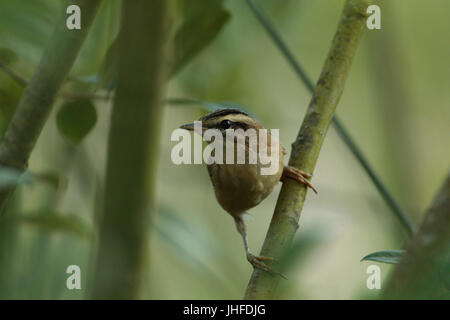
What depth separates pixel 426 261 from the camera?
38.9 inches

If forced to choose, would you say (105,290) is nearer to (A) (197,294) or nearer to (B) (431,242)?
(B) (431,242)

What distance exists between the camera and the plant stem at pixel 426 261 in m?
0.96

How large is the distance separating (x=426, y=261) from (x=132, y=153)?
0.91 metres

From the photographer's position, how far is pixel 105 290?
169 centimetres

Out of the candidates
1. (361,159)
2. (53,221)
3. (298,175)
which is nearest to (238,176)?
(298,175)

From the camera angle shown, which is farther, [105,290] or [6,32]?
[6,32]

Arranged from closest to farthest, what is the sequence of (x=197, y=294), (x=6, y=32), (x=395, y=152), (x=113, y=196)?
(x=113, y=196)
(x=6, y=32)
(x=395, y=152)
(x=197, y=294)

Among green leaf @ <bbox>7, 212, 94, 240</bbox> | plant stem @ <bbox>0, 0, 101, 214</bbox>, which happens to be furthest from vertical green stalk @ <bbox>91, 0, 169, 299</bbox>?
green leaf @ <bbox>7, 212, 94, 240</bbox>

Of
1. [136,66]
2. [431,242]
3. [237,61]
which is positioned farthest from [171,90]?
[431,242]

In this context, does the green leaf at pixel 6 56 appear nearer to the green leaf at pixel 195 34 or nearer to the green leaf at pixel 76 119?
the green leaf at pixel 76 119

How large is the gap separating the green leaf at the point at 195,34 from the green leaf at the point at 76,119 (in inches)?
14.7

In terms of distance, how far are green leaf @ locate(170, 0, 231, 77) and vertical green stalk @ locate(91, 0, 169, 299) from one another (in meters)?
0.48

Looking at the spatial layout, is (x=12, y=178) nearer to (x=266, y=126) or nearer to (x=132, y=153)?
(x=132, y=153)
